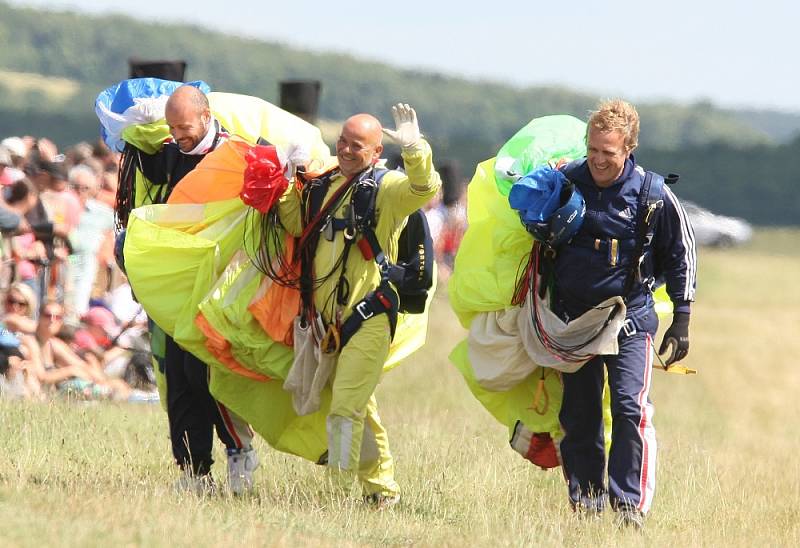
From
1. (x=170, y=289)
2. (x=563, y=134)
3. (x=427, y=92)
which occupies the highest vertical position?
(x=563, y=134)

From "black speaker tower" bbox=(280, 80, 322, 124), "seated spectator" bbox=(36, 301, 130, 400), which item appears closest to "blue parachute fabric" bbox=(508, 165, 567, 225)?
"seated spectator" bbox=(36, 301, 130, 400)

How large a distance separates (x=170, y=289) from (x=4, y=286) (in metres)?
4.26

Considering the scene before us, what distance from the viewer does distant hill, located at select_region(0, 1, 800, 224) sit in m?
77.4

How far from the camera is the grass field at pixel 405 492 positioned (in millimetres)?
6051

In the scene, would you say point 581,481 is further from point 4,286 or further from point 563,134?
point 4,286

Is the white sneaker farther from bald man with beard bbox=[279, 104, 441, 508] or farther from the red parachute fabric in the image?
the red parachute fabric

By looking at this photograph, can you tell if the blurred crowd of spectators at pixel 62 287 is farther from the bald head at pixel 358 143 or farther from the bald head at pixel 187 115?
the bald head at pixel 358 143

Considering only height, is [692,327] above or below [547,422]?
below

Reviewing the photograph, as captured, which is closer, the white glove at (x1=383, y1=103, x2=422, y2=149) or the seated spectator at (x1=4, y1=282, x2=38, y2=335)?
the white glove at (x1=383, y1=103, x2=422, y2=149)

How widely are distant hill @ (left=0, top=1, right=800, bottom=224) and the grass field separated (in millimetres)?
64762

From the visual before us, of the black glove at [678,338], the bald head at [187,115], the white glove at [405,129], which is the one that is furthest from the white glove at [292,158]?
the black glove at [678,338]

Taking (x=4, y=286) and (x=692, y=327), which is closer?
(x=4, y=286)

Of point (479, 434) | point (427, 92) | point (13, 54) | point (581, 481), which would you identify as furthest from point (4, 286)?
point (427, 92)

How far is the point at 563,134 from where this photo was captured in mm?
7820
